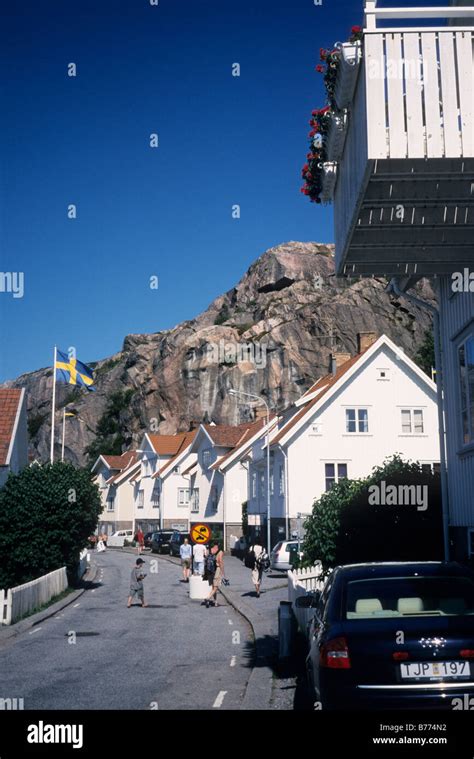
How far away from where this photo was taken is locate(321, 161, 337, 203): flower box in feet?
35.0

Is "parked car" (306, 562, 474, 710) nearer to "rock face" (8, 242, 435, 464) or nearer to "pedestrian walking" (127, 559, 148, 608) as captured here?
"pedestrian walking" (127, 559, 148, 608)

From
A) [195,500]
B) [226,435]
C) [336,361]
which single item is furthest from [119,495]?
[336,361]

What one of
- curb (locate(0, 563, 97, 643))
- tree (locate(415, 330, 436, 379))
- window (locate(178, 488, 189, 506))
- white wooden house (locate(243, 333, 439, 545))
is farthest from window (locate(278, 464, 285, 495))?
tree (locate(415, 330, 436, 379))

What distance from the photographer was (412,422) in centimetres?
3919

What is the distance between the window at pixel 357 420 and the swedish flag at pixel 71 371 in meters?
12.4

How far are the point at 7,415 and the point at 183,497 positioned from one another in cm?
3574

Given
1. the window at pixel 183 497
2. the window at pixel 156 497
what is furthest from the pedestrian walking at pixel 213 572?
the window at pixel 156 497

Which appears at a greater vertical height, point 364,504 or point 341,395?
point 341,395

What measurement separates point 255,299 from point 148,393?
2317 centimetres

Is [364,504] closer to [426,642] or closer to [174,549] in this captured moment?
[426,642]

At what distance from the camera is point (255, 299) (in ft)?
354

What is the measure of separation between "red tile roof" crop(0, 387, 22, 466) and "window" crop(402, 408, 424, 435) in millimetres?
18394

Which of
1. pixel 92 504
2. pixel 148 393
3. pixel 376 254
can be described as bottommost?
pixel 92 504

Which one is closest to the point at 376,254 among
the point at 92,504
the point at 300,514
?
the point at 92,504
